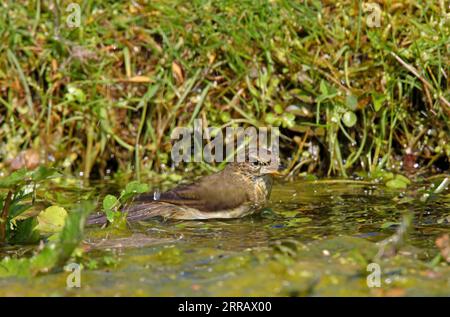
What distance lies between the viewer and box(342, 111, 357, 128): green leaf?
715cm

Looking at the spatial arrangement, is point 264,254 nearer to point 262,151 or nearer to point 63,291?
point 63,291

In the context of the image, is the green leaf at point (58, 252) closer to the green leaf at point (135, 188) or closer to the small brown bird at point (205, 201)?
the green leaf at point (135, 188)

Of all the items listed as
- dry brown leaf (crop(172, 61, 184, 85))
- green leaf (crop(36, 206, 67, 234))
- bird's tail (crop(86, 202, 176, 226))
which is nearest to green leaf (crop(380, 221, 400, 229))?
bird's tail (crop(86, 202, 176, 226))

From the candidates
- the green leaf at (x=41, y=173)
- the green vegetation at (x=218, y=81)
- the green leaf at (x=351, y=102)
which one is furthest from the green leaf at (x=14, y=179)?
the green leaf at (x=351, y=102)

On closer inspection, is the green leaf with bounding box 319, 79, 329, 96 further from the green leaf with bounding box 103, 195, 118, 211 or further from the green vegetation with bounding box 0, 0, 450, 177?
the green leaf with bounding box 103, 195, 118, 211

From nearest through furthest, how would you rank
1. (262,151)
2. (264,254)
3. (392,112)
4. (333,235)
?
(264,254) < (333,235) < (262,151) < (392,112)

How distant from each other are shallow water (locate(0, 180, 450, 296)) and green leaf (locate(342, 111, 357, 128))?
0.74 metres

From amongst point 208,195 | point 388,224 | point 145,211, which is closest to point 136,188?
point 145,211

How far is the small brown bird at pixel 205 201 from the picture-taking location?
20.5 ft

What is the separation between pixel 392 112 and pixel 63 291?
11.9 ft

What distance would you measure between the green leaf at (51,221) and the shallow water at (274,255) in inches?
7.5

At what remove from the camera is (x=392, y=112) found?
285 inches
